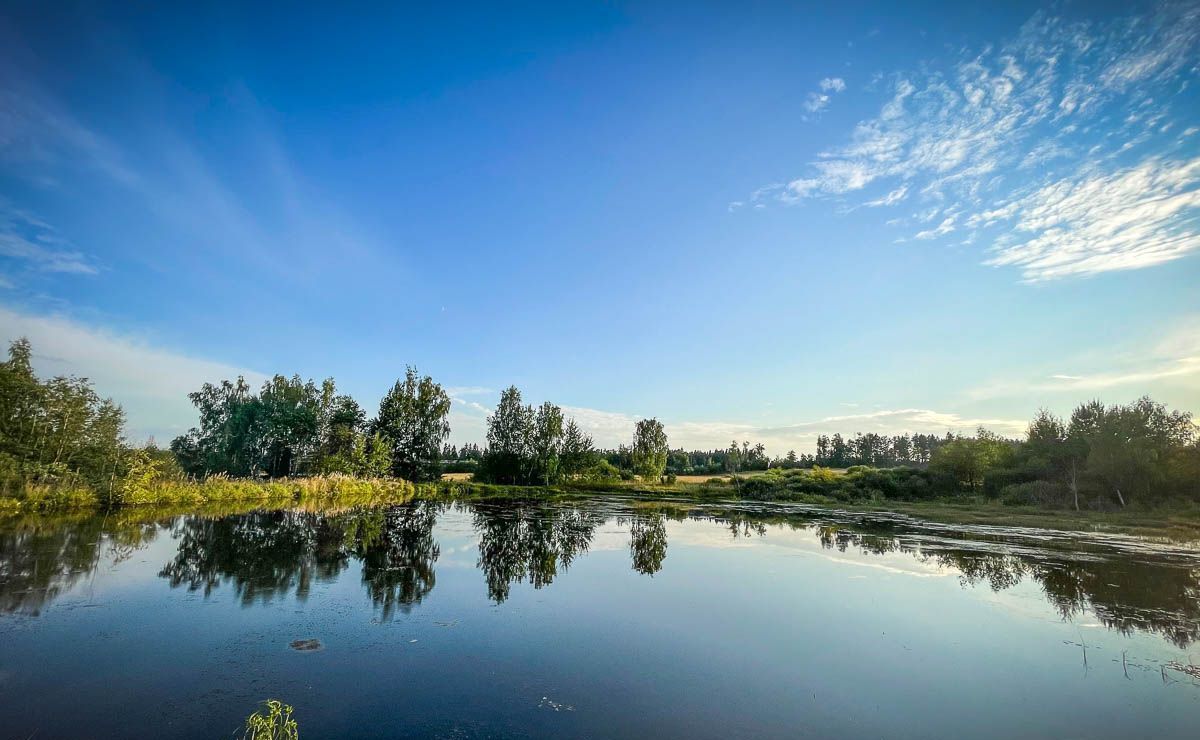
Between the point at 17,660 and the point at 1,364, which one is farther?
the point at 1,364

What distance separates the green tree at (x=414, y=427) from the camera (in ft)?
189

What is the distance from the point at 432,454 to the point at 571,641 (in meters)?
54.4

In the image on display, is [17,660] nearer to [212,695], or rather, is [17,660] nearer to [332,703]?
[212,695]

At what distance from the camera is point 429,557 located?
1638cm

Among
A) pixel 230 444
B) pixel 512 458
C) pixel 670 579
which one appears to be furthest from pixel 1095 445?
pixel 230 444

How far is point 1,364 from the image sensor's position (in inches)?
965

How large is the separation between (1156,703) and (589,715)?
333 inches

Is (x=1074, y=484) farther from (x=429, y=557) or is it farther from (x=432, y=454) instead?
(x=432, y=454)

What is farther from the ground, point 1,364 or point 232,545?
point 1,364

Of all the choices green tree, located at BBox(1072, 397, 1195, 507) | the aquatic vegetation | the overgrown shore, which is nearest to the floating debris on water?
the aquatic vegetation

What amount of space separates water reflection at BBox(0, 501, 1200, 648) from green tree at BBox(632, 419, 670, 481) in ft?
167

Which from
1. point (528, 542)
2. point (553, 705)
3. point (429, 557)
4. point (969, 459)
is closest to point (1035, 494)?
point (969, 459)

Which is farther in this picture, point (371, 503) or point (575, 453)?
point (575, 453)

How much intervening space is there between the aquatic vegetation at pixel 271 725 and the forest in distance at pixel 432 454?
23.4 m
